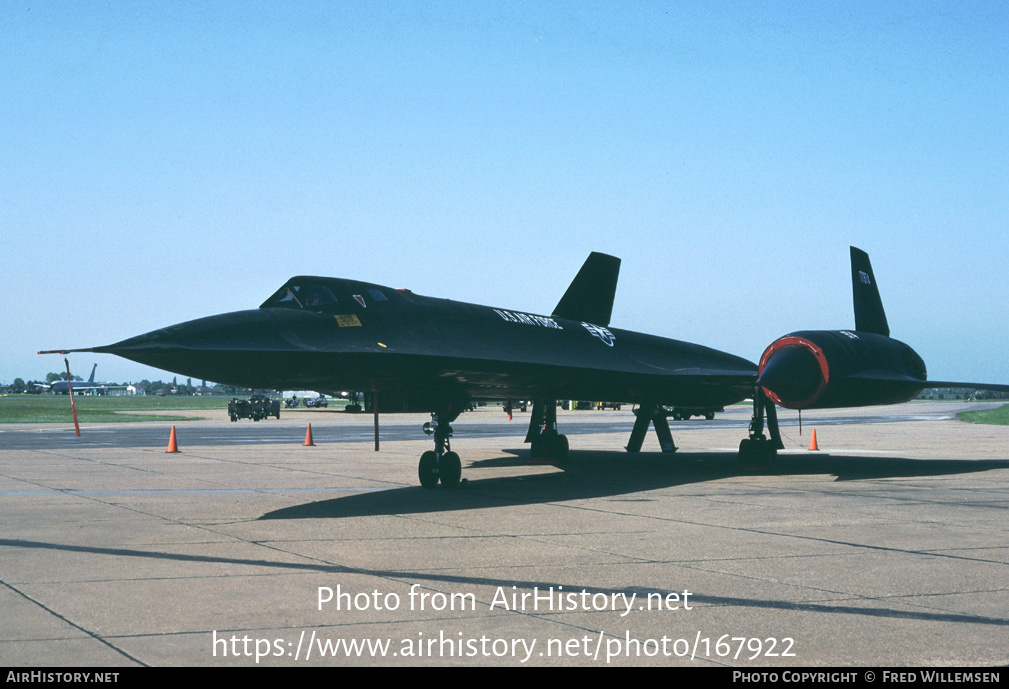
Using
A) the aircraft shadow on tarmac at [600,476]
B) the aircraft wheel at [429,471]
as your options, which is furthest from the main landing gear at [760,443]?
the aircraft wheel at [429,471]

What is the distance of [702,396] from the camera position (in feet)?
60.6

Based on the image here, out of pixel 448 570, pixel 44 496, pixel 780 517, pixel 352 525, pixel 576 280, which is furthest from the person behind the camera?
pixel 576 280

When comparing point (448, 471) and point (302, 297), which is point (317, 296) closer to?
point (302, 297)

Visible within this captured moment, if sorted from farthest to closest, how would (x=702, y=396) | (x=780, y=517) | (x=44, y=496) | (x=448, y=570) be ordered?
(x=702, y=396)
(x=44, y=496)
(x=780, y=517)
(x=448, y=570)

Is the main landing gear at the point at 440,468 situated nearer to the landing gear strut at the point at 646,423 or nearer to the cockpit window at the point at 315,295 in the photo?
the cockpit window at the point at 315,295

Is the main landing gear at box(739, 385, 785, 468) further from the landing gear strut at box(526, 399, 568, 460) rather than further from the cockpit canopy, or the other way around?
the cockpit canopy

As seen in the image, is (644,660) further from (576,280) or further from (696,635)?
(576,280)

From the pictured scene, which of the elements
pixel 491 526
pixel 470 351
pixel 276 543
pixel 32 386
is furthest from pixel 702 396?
pixel 32 386

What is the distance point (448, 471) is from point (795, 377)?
6.20 meters

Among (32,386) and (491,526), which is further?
(32,386)

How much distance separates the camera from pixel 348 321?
38.2ft

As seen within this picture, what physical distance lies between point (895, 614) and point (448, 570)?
3.25m

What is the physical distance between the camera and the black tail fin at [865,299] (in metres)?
18.6

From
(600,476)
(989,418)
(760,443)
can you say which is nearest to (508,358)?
(600,476)
